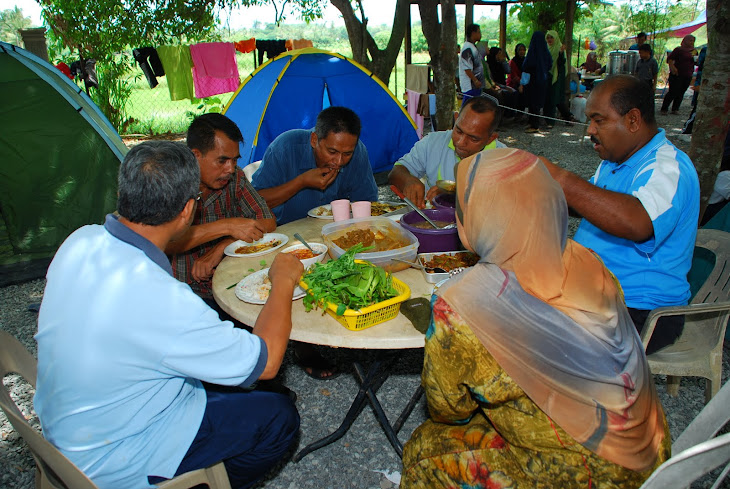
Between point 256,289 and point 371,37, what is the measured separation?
789 cm

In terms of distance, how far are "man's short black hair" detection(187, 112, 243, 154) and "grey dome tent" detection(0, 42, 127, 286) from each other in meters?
2.88

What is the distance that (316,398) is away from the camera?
3.19m

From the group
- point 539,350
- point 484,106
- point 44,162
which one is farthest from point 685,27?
point 539,350

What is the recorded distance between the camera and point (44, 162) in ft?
17.0

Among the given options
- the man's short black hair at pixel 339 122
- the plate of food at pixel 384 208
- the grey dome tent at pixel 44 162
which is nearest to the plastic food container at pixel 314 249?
the plate of food at pixel 384 208

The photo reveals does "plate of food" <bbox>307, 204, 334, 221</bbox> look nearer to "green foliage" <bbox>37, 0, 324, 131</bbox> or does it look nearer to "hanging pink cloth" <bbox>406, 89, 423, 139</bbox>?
"hanging pink cloth" <bbox>406, 89, 423, 139</bbox>

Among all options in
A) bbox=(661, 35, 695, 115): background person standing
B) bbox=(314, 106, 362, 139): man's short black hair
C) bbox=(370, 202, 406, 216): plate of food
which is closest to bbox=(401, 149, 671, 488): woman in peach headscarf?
bbox=(370, 202, 406, 216): plate of food

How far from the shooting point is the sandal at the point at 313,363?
3.35 meters

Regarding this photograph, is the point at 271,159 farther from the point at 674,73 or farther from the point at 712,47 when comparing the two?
the point at 674,73

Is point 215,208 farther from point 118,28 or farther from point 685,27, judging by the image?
point 685,27

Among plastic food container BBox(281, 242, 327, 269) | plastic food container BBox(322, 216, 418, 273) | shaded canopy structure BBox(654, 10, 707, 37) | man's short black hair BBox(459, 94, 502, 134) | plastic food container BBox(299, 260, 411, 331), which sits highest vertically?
shaded canopy structure BBox(654, 10, 707, 37)

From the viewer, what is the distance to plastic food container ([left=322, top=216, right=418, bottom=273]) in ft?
7.28

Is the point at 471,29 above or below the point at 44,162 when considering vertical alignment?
above

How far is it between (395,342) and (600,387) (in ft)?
2.30
